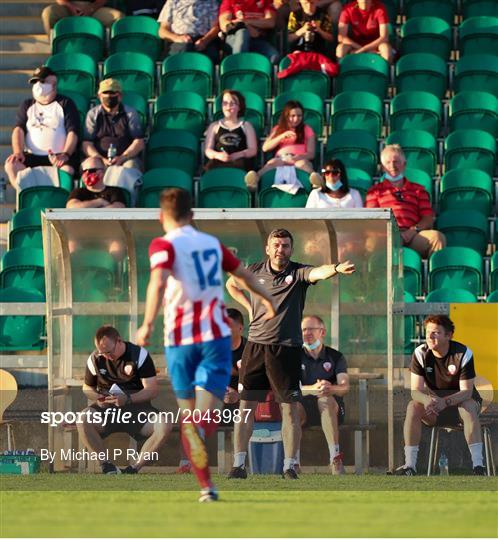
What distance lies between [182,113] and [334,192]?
283cm

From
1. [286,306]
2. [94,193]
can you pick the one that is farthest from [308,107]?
[286,306]

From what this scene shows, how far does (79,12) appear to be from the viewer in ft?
58.7

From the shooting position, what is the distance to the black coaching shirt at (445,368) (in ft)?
37.4

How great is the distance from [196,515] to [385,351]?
5088 millimetres

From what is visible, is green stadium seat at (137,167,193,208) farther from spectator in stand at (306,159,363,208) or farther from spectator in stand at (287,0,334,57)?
spectator in stand at (287,0,334,57)

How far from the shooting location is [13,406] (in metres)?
12.0

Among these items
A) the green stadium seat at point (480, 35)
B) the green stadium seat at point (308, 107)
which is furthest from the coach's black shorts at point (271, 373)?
the green stadium seat at point (480, 35)

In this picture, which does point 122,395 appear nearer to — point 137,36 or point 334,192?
point 334,192

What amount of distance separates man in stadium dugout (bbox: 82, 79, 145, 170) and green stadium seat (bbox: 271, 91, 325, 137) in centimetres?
146

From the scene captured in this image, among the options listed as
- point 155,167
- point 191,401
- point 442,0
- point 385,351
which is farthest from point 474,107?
point 191,401

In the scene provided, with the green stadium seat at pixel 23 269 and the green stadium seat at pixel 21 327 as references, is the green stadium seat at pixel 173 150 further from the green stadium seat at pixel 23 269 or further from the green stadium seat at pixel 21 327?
the green stadium seat at pixel 21 327

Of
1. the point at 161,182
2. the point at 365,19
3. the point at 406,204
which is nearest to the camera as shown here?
the point at 406,204

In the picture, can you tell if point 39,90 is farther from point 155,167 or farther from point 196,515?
point 196,515

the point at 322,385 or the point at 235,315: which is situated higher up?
the point at 235,315
